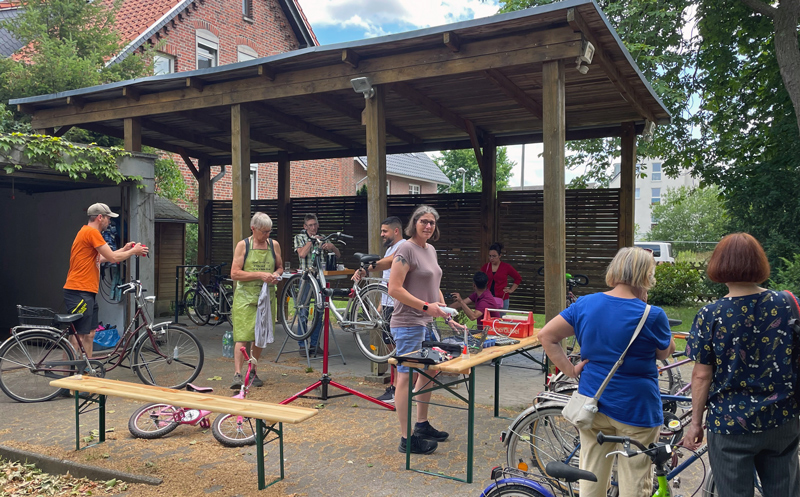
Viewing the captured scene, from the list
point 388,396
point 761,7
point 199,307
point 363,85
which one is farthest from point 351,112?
point 761,7

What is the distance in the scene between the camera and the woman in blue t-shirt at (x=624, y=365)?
2707 mm

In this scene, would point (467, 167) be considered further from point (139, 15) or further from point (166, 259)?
point (166, 259)

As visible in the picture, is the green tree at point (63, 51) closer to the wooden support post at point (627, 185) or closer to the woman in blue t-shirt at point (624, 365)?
the wooden support post at point (627, 185)

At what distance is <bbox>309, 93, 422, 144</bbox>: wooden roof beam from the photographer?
26.3ft

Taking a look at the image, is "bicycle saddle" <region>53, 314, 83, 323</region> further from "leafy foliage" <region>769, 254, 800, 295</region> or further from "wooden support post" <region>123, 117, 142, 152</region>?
"leafy foliage" <region>769, 254, 800, 295</region>

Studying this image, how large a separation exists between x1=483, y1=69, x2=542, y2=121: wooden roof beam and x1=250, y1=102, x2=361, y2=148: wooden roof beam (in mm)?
3408

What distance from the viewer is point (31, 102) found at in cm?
920

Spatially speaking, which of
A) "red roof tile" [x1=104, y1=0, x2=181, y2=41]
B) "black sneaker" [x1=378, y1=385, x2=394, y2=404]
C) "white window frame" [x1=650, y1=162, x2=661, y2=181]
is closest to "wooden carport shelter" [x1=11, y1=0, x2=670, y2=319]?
"black sneaker" [x1=378, y1=385, x2=394, y2=404]

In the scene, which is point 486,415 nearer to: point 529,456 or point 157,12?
point 529,456

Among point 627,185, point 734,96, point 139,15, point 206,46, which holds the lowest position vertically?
point 627,185

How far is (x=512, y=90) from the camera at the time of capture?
23.7 ft

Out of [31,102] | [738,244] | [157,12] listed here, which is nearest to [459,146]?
[31,102]

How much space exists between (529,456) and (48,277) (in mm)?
9407

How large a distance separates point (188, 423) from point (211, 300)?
22.0ft
